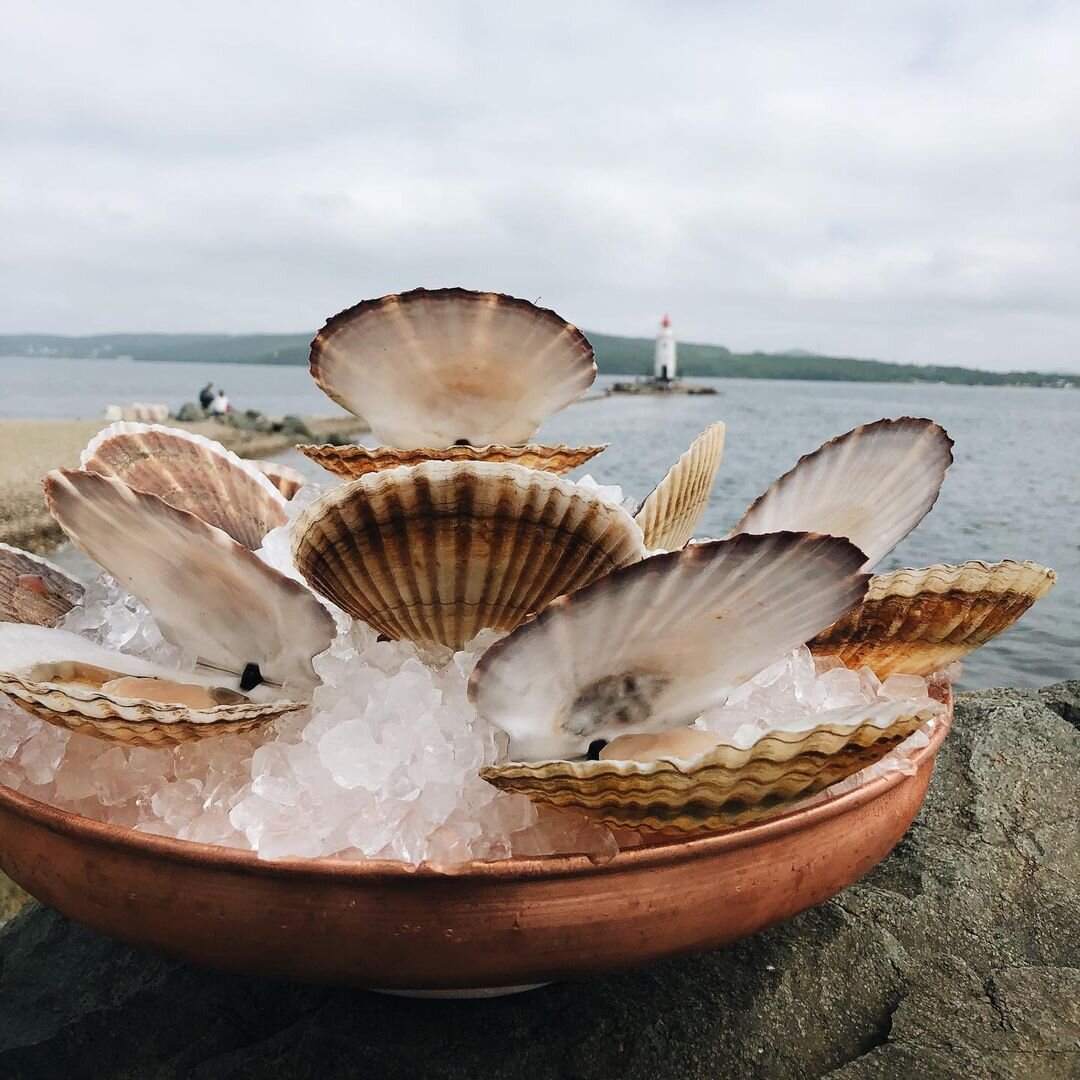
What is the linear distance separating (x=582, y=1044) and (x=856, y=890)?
1.99ft

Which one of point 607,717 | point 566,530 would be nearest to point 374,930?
point 607,717

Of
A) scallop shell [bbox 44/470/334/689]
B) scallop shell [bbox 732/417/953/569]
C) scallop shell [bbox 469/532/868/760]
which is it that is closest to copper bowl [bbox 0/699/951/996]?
scallop shell [bbox 469/532/868/760]

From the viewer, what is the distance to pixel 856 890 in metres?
1.47

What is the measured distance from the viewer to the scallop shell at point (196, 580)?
0.95 m

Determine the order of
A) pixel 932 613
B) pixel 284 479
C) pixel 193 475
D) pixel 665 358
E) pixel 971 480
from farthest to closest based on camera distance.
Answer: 1. pixel 665 358
2. pixel 971 480
3. pixel 284 479
4. pixel 193 475
5. pixel 932 613

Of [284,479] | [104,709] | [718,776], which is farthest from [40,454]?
[718,776]

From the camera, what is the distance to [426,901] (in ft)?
2.63

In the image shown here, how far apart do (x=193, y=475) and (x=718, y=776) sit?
1004 mm

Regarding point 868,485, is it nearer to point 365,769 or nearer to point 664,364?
point 365,769

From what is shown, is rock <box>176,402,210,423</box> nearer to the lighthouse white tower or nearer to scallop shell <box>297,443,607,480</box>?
scallop shell <box>297,443,607,480</box>

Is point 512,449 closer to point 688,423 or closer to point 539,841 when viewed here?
point 539,841

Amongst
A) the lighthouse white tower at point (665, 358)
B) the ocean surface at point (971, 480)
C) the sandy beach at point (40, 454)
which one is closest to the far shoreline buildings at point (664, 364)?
the lighthouse white tower at point (665, 358)

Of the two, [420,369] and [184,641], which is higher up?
[420,369]

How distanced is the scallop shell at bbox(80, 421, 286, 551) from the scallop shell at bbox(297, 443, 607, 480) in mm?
142
